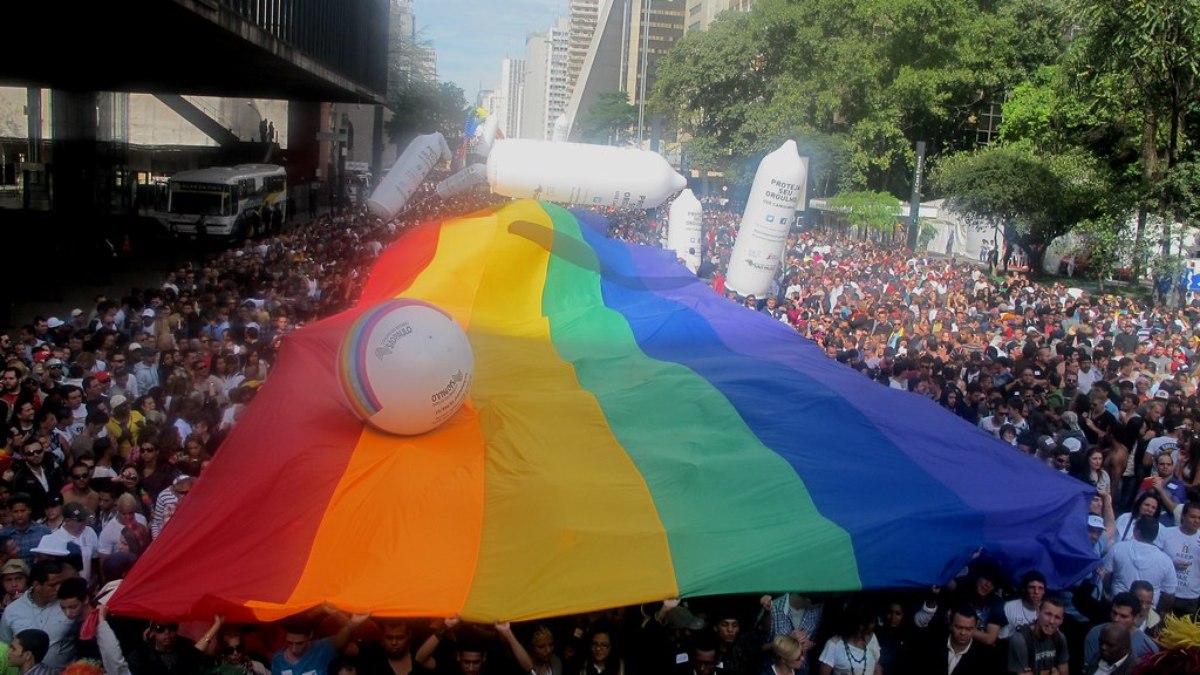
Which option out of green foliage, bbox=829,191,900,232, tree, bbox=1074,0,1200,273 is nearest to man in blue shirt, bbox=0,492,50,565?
tree, bbox=1074,0,1200,273

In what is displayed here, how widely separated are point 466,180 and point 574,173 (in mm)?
1864

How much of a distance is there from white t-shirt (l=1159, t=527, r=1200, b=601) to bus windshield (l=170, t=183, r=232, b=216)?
25.6 meters

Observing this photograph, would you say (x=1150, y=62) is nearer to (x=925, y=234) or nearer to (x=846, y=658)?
(x=925, y=234)

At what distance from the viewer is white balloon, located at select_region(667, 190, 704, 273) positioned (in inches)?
734

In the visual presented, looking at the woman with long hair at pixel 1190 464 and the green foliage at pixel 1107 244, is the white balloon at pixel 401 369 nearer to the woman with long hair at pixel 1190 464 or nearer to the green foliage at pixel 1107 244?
the woman with long hair at pixel 1190 464

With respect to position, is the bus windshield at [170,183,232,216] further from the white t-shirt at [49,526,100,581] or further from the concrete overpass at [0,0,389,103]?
the white t-shirt at [49,526,100,581]

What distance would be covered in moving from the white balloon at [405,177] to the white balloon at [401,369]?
28.7ft

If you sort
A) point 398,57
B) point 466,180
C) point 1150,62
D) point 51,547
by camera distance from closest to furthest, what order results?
point 51,547
point 466,180
point 1150,62
point 398,57

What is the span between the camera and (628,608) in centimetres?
585

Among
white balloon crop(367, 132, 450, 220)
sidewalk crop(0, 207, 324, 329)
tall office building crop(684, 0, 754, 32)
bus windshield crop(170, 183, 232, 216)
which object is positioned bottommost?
sidewalk crop(0, 207, 324, 329)

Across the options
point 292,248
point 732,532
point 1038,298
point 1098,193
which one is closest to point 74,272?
point 292,248

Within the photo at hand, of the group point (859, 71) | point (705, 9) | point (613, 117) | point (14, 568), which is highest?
point (705, 9)

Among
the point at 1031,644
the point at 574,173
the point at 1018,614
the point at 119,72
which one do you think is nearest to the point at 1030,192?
the point at 574,173

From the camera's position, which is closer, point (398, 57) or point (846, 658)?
point (846, 658)
